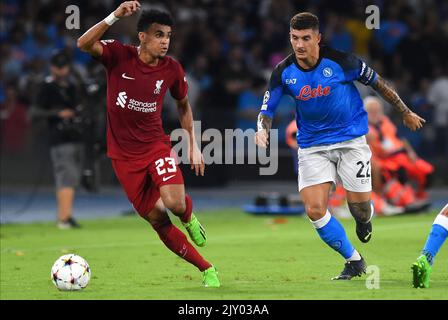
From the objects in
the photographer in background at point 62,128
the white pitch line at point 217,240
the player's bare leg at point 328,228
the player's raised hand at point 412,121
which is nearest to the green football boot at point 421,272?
the player's bare leg at point 328,228

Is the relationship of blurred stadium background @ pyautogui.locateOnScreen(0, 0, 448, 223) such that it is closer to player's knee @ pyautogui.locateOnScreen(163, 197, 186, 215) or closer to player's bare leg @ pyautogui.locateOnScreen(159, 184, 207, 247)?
player's bare leg @ pyautogui.locateOnScreen(159, 184, 207, 247)

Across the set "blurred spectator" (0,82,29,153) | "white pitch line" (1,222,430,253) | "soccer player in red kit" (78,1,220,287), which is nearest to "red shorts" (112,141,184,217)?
"soccer player in red kit" (78,1,220,287)

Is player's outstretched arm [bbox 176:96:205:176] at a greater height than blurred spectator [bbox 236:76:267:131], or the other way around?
player's outstretched arm [bbox 176:96:205:176]

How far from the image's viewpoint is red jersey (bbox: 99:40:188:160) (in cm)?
1054

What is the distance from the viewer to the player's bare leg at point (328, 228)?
10969mm

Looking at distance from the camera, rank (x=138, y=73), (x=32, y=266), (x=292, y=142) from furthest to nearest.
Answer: (x=292, y=142) → (x=32, y=266) → (x=138, y=73)

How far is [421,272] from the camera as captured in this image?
32.6ft

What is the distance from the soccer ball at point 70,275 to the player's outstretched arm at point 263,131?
2.00 meters

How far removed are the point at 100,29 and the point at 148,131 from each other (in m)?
1.11

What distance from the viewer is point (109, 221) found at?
1839 centimetres

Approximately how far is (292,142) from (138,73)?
8259 millimetres

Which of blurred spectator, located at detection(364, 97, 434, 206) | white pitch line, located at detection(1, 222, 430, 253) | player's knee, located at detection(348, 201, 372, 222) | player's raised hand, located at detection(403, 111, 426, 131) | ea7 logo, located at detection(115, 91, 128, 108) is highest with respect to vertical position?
ea7 logo, located at detection(115, 91, 128, 108)
